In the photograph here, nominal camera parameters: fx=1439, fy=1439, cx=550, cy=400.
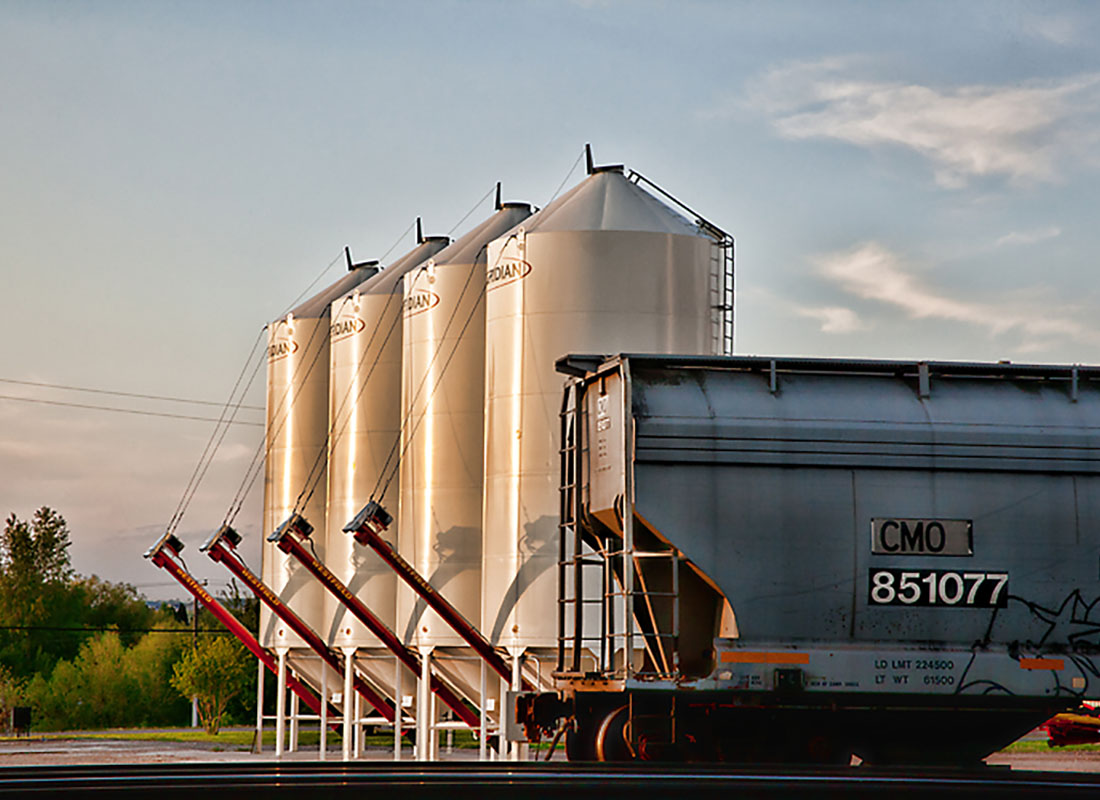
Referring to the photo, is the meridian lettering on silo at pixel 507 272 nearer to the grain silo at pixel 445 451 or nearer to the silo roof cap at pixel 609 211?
the silo roof cap at pixel 609 211

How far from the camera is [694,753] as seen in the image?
15.8 metres

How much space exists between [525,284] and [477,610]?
718 centimetres

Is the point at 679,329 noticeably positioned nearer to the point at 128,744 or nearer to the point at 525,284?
the point at 525,284

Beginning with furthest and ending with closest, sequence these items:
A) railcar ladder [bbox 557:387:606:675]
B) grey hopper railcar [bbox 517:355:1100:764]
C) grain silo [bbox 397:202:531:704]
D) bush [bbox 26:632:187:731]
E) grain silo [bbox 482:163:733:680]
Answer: bush [bbox 26:632:187:731], grain silo [bbox 397:202:531:704], grain silo [bbox 482:163:733:680], railcar ladder [bbox 557:387:606:675], grey hopper railcar [bbox 517:355:1100:764]

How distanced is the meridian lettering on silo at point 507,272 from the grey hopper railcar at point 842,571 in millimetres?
12397

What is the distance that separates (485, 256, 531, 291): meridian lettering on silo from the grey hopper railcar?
12397 millimetres

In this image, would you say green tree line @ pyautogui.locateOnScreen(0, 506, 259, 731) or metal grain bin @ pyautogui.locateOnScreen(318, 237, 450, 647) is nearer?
metal grain bin @ pyautogui.locateOnScreen(318, 237, 450, 647)

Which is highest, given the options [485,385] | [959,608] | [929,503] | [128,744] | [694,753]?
[485,385]

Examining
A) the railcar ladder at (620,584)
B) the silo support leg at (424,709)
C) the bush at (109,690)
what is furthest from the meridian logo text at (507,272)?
the bush at (109,690)

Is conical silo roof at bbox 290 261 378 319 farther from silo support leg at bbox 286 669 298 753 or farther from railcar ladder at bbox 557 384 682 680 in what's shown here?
railcar ladder at bbox 557 384 682 680

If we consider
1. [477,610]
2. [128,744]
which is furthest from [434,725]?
[128,744]

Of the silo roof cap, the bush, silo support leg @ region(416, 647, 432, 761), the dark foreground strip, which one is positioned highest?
the silo roof cap

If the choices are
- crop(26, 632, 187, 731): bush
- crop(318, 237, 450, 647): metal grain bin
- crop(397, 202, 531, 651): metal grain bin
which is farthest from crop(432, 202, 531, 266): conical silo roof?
crop(26, 632, 187, 731): bush

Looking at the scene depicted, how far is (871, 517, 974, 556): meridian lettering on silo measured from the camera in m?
16.0
